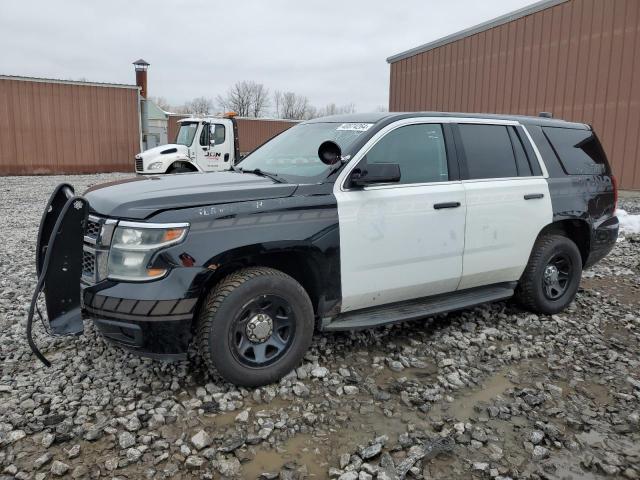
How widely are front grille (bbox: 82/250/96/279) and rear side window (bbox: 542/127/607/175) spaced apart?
3967 mm

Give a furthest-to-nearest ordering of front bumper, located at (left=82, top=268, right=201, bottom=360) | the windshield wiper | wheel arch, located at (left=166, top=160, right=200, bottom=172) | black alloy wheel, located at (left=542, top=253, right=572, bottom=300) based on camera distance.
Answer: wheel arch, located at (left=166, top=160, right=200, bottom=172) → black alloy wheel, located at (left=542, top=253, right=572, bottom=300) → the windshield wiper → front bumper, located at (left=82, top=268, right=201, bottom=360)

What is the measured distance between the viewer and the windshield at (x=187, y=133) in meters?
14.8

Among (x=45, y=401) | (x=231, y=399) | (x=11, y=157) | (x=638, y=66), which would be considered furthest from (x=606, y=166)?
(x=11, y=157)

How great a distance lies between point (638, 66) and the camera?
1263 cm

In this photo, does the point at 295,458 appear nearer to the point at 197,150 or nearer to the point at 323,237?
the point at 323,237

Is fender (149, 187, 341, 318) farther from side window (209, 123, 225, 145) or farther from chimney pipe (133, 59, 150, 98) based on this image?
chimney pipe (133, 59, 150, 98)

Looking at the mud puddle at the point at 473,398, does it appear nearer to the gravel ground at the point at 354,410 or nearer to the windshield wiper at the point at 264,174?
the gravel ground at the point at 354,410

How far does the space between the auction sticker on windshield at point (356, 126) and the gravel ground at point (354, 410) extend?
1651 millimetres

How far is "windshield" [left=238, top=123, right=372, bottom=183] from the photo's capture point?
3693 millimetres

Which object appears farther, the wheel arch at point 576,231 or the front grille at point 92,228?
the wheel arch at point 576,231

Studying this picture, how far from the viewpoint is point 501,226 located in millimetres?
4227

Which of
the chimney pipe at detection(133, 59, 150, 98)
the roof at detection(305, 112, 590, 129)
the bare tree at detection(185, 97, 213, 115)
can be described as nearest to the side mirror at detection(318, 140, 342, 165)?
the roof at detection(305, 112, 590, 129)

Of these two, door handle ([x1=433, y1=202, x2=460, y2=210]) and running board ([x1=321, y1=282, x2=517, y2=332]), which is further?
door handle ([x1=433, y1=202, x2=460, y2=210])

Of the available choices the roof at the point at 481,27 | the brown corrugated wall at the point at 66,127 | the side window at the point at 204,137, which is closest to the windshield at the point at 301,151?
the side window at the point at 204,137
